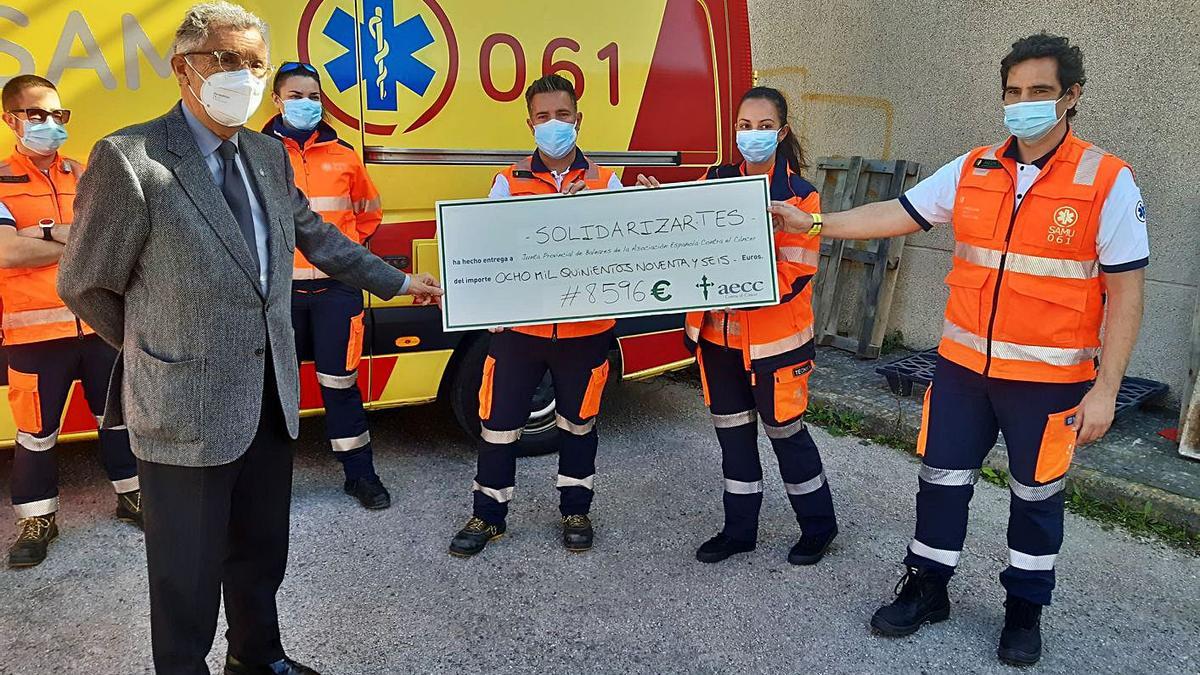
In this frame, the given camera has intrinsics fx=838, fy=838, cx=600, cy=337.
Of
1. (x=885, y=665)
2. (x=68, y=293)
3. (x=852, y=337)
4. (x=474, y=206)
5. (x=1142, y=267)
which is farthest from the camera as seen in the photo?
(x=852, y=337)

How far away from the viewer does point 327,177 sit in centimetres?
358

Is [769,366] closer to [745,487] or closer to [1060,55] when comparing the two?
[745,487]

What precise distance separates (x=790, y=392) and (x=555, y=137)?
135 cm

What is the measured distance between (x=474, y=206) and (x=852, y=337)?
12.7 ft

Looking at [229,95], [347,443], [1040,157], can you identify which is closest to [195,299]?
[229,95]

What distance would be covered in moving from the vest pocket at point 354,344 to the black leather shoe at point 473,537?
0.88 m

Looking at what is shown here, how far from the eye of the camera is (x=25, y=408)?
3.30 m

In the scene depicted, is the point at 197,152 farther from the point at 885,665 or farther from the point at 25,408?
the point at 885,665

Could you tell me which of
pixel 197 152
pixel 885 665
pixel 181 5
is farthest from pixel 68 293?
pixel 885 665

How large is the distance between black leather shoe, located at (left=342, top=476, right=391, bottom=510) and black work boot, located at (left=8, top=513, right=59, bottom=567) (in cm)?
120

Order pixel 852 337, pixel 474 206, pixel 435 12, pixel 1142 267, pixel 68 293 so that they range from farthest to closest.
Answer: pixel 852 337, pixel 435 12, pixel 474 206, pixel 1142 267, pixel 68 293

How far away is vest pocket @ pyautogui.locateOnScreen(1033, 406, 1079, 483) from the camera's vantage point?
2.65 m

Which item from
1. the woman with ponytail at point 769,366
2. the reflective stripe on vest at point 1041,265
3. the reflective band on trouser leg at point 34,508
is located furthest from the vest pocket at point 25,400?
the reflective stripe on vest at point 1041,265

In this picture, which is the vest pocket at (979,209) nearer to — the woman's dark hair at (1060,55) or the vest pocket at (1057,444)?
the woman's dark hair at (1060,55)
